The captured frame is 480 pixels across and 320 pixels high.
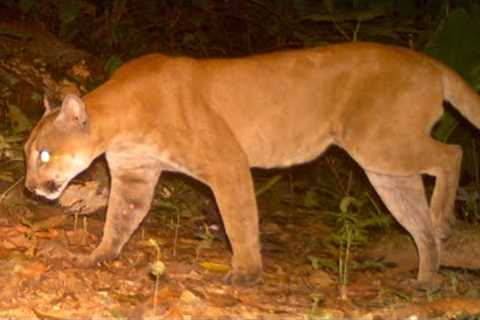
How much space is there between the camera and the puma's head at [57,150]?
5098 mm

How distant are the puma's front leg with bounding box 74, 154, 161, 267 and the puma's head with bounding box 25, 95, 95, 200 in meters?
0.33

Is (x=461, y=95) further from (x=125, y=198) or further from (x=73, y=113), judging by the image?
(x=73, y=113)

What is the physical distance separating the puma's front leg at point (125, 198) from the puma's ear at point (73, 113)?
45cm

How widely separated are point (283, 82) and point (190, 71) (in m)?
0.62

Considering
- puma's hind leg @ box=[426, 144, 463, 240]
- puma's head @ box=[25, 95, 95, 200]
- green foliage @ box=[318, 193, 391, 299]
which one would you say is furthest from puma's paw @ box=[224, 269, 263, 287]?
puma's hind leg @ box=[426, 144, 463, 240]

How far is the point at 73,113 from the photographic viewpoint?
16.6 feet

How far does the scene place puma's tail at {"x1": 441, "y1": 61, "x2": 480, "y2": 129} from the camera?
19.0ft

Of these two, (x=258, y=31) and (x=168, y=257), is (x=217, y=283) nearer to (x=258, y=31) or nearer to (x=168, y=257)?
(x=168, y=257)

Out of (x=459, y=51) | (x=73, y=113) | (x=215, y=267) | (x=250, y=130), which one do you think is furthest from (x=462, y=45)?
(x=73, y=113)

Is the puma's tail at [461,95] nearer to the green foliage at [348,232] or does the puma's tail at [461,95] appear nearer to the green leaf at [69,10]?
the green foliage at [348,232]

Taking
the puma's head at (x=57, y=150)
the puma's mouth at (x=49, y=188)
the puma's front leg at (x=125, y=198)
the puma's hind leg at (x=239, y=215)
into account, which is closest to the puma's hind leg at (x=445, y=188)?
the puma's hind leg at (x=239, y=215)

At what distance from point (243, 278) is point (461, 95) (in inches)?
74.9

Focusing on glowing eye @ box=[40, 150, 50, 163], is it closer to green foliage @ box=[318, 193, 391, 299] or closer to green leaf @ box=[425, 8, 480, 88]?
green foliage @ box=[318, 193, 391, 299]

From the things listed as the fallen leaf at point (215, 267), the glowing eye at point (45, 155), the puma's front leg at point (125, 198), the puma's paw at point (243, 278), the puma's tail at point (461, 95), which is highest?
the puma's tail at point (461, 95)
